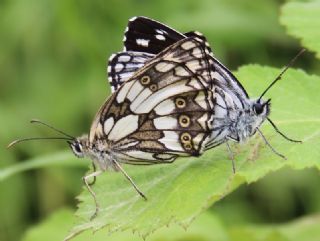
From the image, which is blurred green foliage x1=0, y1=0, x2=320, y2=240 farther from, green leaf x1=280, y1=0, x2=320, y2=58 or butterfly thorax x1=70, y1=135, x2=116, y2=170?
green leaf x1=280, y1=0, x2=320, y2=58

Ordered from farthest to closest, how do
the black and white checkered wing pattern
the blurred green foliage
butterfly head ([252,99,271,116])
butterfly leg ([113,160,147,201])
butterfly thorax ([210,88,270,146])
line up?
the blurred green foliage, the black and white checkered wing pattern, butterfly thorax ([210,88,270,146]), butterfly head ([252,99,271,116]), butterfly leg ([113,160,147,201])

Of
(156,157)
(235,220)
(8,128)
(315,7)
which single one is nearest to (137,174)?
(156,157)

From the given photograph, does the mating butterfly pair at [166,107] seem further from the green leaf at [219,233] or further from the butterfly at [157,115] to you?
the green leaf at [219,233]

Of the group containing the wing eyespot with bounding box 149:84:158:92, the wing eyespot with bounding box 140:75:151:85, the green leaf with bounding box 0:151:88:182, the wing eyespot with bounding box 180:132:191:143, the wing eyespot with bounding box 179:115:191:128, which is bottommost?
the green leaf with bounding box 0:151:88:182

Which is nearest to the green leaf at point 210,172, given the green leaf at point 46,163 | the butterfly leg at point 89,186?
the butterfly leg at point 89,186

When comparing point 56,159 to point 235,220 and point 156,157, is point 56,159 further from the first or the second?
point 235,220

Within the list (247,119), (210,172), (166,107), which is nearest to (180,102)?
(166,107)

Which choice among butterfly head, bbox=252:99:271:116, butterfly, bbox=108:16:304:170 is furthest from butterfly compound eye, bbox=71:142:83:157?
butterfly head, bbox=252:99:271:116
